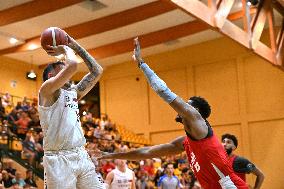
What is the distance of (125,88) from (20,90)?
4.91 m

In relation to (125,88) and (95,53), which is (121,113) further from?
(95,53)

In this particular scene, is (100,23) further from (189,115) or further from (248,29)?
(189,115)

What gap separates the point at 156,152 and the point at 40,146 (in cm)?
941

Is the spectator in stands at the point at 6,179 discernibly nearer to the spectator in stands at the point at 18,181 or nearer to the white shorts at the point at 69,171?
the spectator in stands at the point at 18,181

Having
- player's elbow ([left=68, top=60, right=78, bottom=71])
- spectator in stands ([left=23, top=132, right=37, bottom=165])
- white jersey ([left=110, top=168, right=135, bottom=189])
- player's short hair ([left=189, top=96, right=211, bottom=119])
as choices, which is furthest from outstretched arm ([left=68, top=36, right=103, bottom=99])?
spectator in stands ([left=23, top=132, right=37, bottom=165])

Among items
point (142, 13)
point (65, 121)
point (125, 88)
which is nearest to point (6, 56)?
point (125, 88)

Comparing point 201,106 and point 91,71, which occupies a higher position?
point 91,71

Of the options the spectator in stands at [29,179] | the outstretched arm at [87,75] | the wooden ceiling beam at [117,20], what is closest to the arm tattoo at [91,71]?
the outstretched arm at [87,75]

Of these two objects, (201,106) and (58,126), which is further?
(58,126)

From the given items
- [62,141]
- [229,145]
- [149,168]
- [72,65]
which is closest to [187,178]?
[149,168]

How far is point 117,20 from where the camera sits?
695 inches

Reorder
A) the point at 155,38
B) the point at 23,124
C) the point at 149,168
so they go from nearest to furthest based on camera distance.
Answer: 1. the point at 23,124
2. the point at 149,168
3. the point at 155,38

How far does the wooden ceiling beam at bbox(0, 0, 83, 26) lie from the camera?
1566cm

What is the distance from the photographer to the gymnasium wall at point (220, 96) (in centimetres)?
2100
